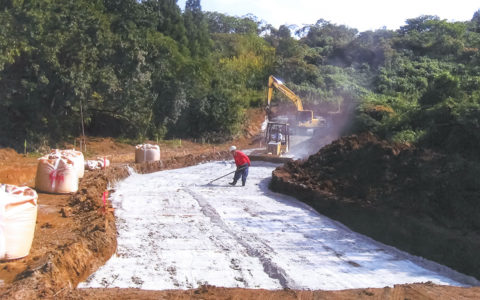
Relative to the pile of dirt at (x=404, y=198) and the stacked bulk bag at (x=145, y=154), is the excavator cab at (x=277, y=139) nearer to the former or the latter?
the stacked bulk bag at (x=145, y=154)

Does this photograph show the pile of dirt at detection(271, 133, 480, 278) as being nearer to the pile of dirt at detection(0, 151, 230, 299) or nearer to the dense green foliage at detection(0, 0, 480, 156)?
the dense green foliage at detection(0, 0, 480, 156)

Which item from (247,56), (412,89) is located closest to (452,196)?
(412,89)

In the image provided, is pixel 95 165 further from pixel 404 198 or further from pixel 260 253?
pixel 404 198

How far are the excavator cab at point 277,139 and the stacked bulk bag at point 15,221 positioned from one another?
17.2 meters

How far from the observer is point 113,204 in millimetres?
11156

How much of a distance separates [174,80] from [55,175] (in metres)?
20.0

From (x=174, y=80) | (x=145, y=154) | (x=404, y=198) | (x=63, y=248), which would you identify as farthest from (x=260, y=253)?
(x=174, y=80)

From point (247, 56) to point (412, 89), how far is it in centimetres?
2547

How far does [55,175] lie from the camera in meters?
11.9

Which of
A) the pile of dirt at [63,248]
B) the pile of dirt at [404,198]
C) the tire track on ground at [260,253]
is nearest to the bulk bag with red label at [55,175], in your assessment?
the pile of dirt at [63,248]

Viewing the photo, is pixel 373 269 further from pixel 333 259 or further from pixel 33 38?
pixel 33 38

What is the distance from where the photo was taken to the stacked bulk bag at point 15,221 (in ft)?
19.8

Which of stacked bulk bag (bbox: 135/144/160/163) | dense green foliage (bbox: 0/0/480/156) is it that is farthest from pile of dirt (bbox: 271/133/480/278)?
stacked bulk bag (bbox: 135/144/160/163)

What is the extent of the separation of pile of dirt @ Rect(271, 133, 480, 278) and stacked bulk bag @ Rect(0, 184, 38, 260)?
639cm
